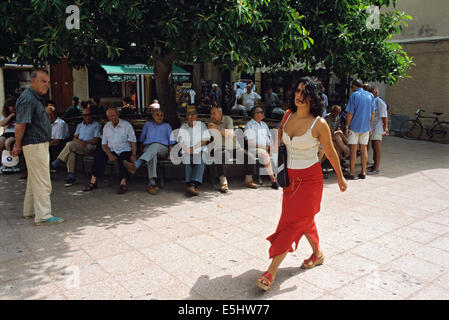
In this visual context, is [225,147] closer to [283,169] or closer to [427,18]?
[283,169]

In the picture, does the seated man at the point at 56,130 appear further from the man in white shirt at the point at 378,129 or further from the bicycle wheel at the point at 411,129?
the bicycle wheel at the point at 411,129

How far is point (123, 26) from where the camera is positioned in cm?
661

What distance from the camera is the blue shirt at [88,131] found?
7492 mm

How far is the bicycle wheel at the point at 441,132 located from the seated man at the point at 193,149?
9.96 metres

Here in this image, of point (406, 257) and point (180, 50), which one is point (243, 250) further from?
point (180, 50)

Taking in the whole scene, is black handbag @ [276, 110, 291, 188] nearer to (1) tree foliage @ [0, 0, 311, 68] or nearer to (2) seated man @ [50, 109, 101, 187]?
(1) tree foliage @ [0, 0, 311, 68]

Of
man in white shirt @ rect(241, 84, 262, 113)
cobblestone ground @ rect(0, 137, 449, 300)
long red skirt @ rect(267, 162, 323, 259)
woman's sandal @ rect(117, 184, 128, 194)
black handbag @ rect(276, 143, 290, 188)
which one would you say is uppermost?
man in white shirt @ rect(241, 84, 262, 113)

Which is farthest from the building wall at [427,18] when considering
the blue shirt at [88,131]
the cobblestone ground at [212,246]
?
the blue shirt at [88,131]

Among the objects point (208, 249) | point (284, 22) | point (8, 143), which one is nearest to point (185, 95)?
point (8, 143)

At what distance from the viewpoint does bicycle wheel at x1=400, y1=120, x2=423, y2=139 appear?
14.3 m

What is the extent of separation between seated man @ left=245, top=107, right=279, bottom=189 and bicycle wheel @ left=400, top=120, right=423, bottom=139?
9163mm

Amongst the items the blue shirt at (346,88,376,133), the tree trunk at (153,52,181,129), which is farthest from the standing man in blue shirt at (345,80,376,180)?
the tree trunk at (153,52,181,129)

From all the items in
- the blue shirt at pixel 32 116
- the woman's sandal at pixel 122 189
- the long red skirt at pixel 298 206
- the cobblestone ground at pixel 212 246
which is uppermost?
the blue shirt at pixel 32 116

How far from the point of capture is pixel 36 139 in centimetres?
511
